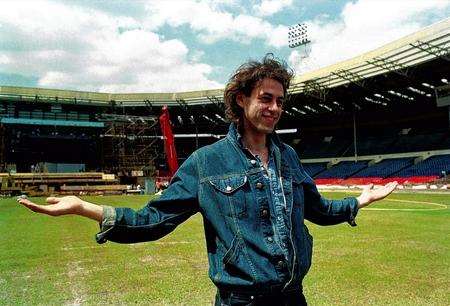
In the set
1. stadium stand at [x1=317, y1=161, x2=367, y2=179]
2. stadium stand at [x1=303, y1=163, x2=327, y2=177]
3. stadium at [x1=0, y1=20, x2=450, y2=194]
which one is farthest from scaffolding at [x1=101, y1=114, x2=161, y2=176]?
stadium stand at [x1=317, y1=161, x2=367, y2=179]

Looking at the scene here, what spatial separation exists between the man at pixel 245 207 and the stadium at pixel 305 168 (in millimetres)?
4016

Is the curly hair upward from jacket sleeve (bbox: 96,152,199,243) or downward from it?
upward

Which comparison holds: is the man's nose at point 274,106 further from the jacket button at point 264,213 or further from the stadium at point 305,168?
the stadium at point 305,168

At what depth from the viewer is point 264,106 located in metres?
2.60

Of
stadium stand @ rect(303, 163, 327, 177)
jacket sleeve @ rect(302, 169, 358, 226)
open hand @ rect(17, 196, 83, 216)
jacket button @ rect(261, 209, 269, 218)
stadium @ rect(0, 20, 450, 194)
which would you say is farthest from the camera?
stadium stand @ rect(303, 163, 327, 177)

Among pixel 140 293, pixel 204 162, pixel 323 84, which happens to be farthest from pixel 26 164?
pixel 204 162

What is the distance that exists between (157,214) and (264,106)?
87cm

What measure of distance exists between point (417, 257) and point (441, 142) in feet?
154

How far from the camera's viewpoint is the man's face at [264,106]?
260 centimetres

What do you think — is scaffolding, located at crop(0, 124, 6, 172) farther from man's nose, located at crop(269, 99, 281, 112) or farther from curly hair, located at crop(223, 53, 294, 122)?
man's nose, located at crop(269, 99, 281, 112)

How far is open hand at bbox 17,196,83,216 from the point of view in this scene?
88.7 inches

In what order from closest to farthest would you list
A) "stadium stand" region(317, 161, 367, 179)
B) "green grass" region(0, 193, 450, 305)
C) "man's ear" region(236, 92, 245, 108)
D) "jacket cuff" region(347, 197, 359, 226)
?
"man's ear" region(236, 92, 245, 108)
"jacket cuff" region(347, 197, 359, 226)
"green grass" region(0, 193, 450, 305)
"stadium stand" region(317, 161, 367, 179)

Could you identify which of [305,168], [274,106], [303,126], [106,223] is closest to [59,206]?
[106,223]

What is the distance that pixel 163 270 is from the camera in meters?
8.27
